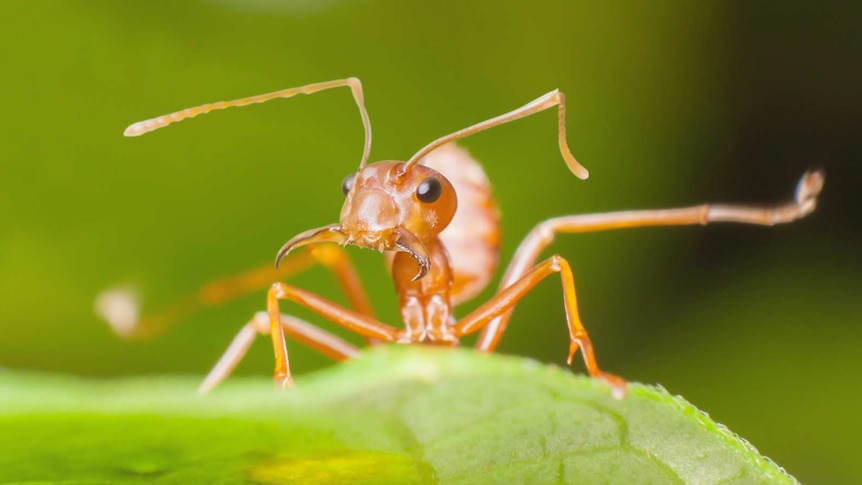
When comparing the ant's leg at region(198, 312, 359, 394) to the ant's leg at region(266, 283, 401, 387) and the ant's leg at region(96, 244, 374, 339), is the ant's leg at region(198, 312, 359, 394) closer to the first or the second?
the ant's leg at region(266, 283, 401, 387)

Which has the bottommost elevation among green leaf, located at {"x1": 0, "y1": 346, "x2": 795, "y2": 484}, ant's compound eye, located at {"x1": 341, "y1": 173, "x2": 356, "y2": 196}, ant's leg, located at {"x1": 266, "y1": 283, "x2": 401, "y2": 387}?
green leaf, located at {"x1": 0, "y1": 346, "x2": 795, "y2": 484}

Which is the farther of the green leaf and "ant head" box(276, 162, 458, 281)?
"ant head" box(276, 162, 458, 281)

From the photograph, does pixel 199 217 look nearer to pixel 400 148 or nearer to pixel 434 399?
pixel 400 148

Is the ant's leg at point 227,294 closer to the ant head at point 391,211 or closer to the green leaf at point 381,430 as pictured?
the ant head at point 391,211

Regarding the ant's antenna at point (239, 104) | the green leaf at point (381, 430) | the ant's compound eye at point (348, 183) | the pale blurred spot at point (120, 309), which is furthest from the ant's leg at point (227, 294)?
the green leaf at point (381, 430)

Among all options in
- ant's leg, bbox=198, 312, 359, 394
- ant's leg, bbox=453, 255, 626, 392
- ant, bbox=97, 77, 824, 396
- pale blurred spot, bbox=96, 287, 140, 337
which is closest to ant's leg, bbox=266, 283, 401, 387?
ant, bbox=97, 77, 824, 396

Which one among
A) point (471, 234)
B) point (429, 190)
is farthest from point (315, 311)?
point (471, 234)
